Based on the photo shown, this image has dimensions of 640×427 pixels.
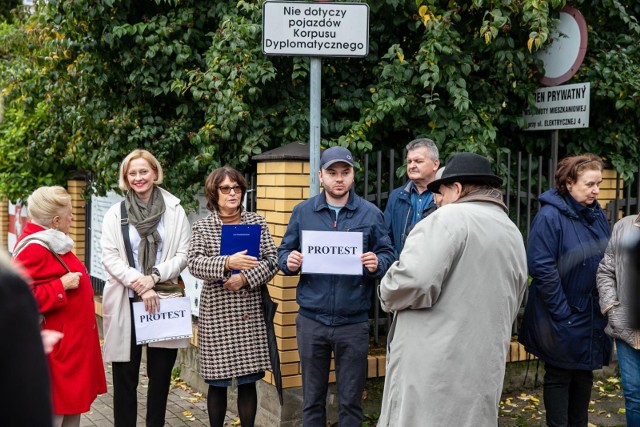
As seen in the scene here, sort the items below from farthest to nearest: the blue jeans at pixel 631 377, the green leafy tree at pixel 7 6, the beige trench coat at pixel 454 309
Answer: the green leafy tree at pixel 7 6
the blue jeans at pixel 631 377
the beige trench coat at pixel 454 309

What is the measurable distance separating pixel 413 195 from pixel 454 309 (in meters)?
1.57

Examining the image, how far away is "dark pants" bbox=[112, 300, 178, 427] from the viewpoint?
4641 millimetres

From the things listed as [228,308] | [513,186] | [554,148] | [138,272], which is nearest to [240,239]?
[228,308]

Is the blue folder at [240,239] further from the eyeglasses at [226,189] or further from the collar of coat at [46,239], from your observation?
the collar of coat at [46,239]

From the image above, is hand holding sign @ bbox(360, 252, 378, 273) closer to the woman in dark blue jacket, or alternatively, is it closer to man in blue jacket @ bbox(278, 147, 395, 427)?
man in blue jacket @ bbox(278, 147, 395, 427)

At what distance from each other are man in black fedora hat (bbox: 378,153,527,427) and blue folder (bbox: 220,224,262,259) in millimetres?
1344

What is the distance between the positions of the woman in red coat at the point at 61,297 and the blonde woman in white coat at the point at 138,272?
0.89 ft

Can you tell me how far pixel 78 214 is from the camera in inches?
370

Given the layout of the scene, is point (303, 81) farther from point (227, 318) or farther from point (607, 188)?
point (607, 188)

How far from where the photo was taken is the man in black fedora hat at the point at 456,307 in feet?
10.6

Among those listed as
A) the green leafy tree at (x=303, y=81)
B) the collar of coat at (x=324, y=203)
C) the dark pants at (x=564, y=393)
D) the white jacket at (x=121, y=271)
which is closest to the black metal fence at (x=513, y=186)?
the green leafy tree at (x=303, y=81)

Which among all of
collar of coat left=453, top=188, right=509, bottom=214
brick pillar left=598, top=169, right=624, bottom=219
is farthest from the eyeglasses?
brick pillar left=598, top=169, right=624, bottom=219

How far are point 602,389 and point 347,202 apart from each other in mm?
3282

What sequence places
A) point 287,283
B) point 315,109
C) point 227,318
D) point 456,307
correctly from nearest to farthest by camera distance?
point 456,307 < point 315,109 < point 227,318 < point 287,283
